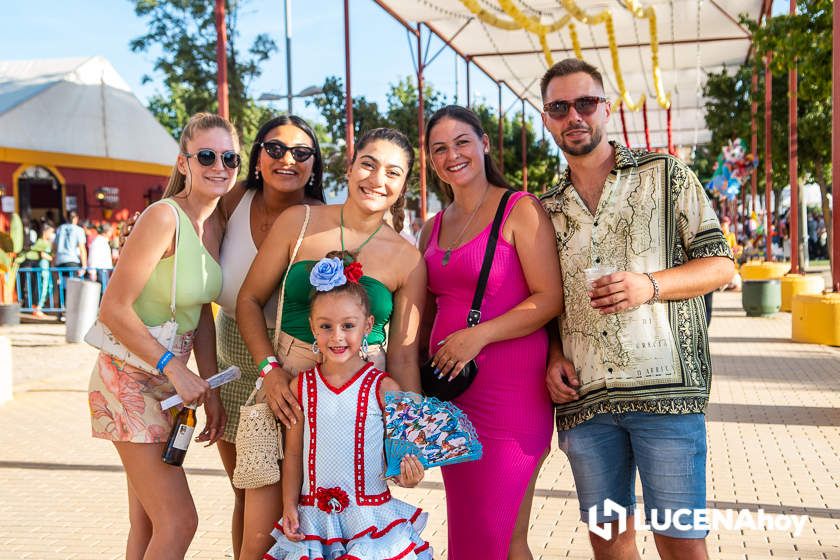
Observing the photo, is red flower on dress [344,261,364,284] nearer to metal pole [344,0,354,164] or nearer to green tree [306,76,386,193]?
metal pole [344,0,354,164]

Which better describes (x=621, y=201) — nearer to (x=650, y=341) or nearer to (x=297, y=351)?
(x=650, y=341)

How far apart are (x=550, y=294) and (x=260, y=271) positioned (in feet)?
3.57

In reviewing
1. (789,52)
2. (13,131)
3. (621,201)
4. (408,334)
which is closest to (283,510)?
(408,334)

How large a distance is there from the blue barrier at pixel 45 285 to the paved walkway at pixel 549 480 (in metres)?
7.35

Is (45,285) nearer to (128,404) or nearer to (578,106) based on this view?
(128,404)

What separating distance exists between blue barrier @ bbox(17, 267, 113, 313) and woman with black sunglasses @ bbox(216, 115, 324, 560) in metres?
13.8

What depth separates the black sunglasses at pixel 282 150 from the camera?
3527mm

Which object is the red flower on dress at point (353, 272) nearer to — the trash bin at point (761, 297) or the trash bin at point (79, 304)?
the trash bin at point (79, 304)

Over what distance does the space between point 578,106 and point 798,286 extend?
14.9 m

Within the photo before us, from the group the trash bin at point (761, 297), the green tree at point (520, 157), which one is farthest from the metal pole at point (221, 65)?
the green tree at point (520, 157)

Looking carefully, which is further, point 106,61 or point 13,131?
point 106,61

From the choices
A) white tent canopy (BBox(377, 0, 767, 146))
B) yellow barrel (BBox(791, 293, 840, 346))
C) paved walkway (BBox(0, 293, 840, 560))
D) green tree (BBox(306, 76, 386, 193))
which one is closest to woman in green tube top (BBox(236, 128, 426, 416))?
paved walkway (BBox(0, 293, 840, 560))

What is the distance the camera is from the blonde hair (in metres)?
3.32

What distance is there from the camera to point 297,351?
122 inches
